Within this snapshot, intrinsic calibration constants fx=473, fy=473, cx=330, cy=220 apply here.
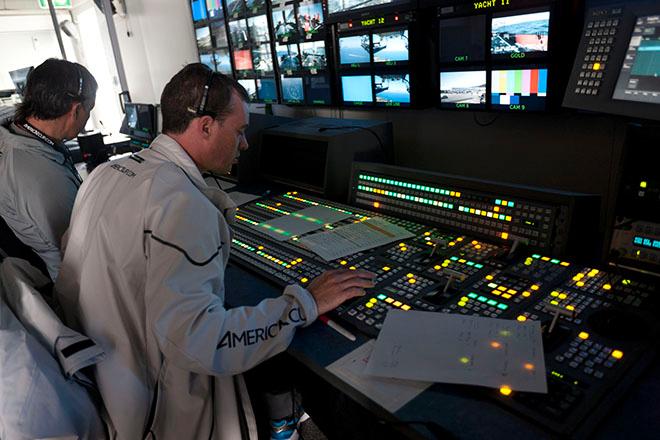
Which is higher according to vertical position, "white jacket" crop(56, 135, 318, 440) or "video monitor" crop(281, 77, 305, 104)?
"video monitor" crop(281, 77, 305, 104)

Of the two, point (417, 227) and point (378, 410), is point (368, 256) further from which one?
point (378, 410)

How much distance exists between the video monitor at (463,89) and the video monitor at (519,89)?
46 millimetres

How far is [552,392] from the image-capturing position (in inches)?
30.3

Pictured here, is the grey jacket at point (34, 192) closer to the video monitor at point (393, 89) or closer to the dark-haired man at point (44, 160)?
the dark-haired man at point (44, 160)

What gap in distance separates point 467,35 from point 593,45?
0.46m

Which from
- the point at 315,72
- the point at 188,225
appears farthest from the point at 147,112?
the point at 188,225

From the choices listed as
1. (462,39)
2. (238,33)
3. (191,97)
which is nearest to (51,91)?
(191,97)

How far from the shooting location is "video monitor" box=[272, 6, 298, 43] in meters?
2.39

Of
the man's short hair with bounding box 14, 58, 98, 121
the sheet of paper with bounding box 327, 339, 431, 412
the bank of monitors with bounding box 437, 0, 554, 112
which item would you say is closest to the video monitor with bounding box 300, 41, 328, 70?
the bank of monitors with bounding box 437, 0, 554, 112

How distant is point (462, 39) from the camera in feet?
5.27

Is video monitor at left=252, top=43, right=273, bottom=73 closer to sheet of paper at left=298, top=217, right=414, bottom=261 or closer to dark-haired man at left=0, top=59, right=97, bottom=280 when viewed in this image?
dark-haired man at left=0, top=59, right=97, bottom=280

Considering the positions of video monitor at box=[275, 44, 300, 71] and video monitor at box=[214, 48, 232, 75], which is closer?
video monitor at box=[275, 44, 300, 71]

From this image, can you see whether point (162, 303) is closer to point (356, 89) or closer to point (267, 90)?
point (356, 89)

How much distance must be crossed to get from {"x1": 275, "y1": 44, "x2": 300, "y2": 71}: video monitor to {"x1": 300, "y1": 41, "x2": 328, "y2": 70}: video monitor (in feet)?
0.18
